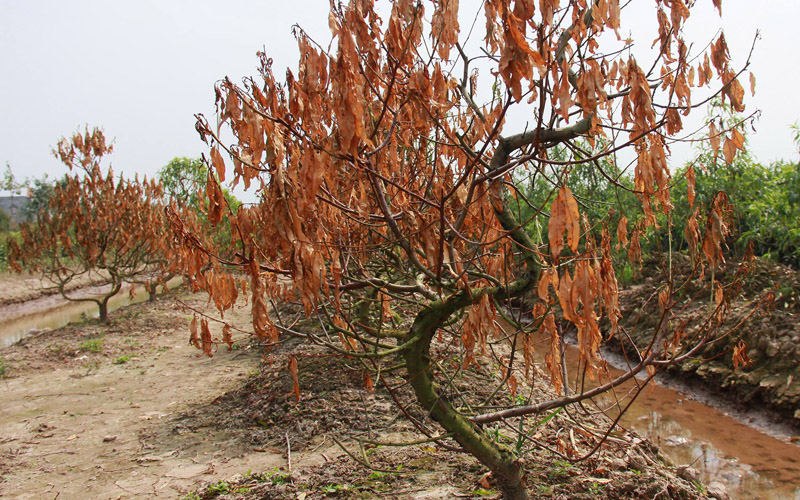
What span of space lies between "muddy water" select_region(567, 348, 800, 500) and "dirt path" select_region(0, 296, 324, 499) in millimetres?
3354

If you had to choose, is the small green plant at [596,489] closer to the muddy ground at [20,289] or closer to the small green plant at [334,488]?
the small green plant at [334,488]

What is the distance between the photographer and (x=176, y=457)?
3.88 m

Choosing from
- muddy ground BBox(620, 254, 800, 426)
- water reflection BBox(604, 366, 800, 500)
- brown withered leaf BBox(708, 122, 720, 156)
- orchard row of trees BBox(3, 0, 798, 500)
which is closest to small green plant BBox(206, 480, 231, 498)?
orchard row of trees BBox(3, 0, 798, 500)

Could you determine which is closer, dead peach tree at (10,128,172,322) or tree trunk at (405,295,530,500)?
tree trunk at (405,295,530,500)

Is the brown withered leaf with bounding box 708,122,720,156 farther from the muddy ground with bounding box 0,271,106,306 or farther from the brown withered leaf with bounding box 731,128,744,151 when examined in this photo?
the muddy ground with bounding box 0,271,106,306

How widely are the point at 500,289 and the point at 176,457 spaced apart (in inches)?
121

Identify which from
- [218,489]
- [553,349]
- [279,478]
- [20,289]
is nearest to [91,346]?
[218,489]

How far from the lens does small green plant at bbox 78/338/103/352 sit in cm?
763

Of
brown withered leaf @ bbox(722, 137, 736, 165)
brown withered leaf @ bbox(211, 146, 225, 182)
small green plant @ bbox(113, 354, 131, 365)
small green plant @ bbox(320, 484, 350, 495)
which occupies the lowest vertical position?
small green plant @ bbox(113, 354, 131, 365)

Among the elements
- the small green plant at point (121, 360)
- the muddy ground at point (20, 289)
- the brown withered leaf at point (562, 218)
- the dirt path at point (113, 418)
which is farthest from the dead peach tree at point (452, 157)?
the muddy ground at point (20, 289)

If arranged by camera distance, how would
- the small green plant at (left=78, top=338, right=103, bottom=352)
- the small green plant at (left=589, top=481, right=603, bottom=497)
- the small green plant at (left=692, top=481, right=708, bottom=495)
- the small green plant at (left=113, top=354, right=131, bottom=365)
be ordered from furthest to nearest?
the small green plant at (left=78, top=338, right=103, bottom=352), the small green plant at (left=113, top=354, right=131, bottom=365), the small green plant at (left=692, top=481, right=708, bottom=495), the small green plant at (left=589, top=481, right=603, bottom=497)

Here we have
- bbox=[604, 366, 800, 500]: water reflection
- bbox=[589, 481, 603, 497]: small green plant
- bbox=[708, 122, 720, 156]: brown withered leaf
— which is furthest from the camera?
bbox=[604, 366, 800, 500]: water reflection

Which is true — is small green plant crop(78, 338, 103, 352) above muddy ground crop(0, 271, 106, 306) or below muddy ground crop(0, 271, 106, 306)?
below

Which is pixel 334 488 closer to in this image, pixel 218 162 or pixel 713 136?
pixel 218 162
